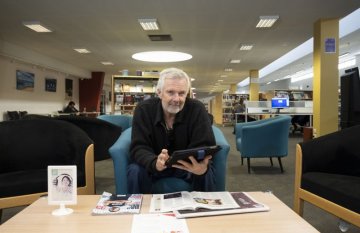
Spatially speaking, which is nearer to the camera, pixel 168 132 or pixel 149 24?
pixel 168 132

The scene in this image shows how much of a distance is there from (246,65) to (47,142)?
34.0 ft

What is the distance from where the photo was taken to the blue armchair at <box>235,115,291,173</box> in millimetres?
4004

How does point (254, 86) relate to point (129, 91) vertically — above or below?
above

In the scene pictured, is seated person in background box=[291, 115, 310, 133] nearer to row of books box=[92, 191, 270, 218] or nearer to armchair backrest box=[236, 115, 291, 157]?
armchair backrest box=[236, 115, 291, 157]

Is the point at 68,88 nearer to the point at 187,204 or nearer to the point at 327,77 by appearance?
the point at 327,77

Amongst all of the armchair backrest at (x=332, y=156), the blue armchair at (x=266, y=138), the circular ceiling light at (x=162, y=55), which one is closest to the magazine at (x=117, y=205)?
the armchair backrest at (x=332, y=156)

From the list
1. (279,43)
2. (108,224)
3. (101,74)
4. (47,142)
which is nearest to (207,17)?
(279,43)

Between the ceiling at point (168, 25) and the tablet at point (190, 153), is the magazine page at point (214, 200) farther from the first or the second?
the ceiling at point (168, 25)

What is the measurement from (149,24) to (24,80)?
5.09m

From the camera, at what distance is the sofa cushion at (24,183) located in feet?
6.34

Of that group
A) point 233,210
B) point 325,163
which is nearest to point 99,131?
point 325,163

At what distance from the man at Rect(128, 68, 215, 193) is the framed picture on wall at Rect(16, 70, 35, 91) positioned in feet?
26.4

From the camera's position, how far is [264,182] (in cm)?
376

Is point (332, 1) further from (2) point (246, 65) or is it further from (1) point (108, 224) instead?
(2) point (246, 65)
